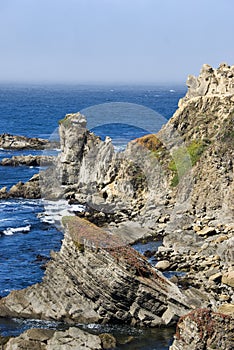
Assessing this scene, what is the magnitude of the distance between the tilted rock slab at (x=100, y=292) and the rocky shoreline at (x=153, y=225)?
0.19 feet

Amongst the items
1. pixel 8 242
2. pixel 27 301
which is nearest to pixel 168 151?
pixel 8 242

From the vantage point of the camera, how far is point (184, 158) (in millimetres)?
62688

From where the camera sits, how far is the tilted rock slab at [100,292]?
34.5 m

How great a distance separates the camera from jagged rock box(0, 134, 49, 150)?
337 ft

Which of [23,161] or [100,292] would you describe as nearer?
[100,292]

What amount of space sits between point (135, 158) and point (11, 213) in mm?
14484

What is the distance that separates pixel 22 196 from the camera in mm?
68688

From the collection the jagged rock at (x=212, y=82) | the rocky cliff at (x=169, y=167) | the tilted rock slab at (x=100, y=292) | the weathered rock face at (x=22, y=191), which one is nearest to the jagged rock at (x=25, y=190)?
the weathered rock face at (x=22, y=191)

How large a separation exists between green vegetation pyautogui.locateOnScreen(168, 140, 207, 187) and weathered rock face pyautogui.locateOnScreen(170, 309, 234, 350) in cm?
3516

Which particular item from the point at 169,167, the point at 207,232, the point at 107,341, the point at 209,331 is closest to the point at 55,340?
the point at 107,341

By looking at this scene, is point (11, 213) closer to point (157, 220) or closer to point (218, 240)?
point (157, 220)

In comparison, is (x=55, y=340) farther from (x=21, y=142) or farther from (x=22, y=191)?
(x=21, y=142)

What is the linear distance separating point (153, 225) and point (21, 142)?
5743cm

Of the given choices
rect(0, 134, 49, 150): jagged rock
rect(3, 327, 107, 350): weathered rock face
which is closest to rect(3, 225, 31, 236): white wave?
rect(3, 327, 107, 350): weathered rock face
